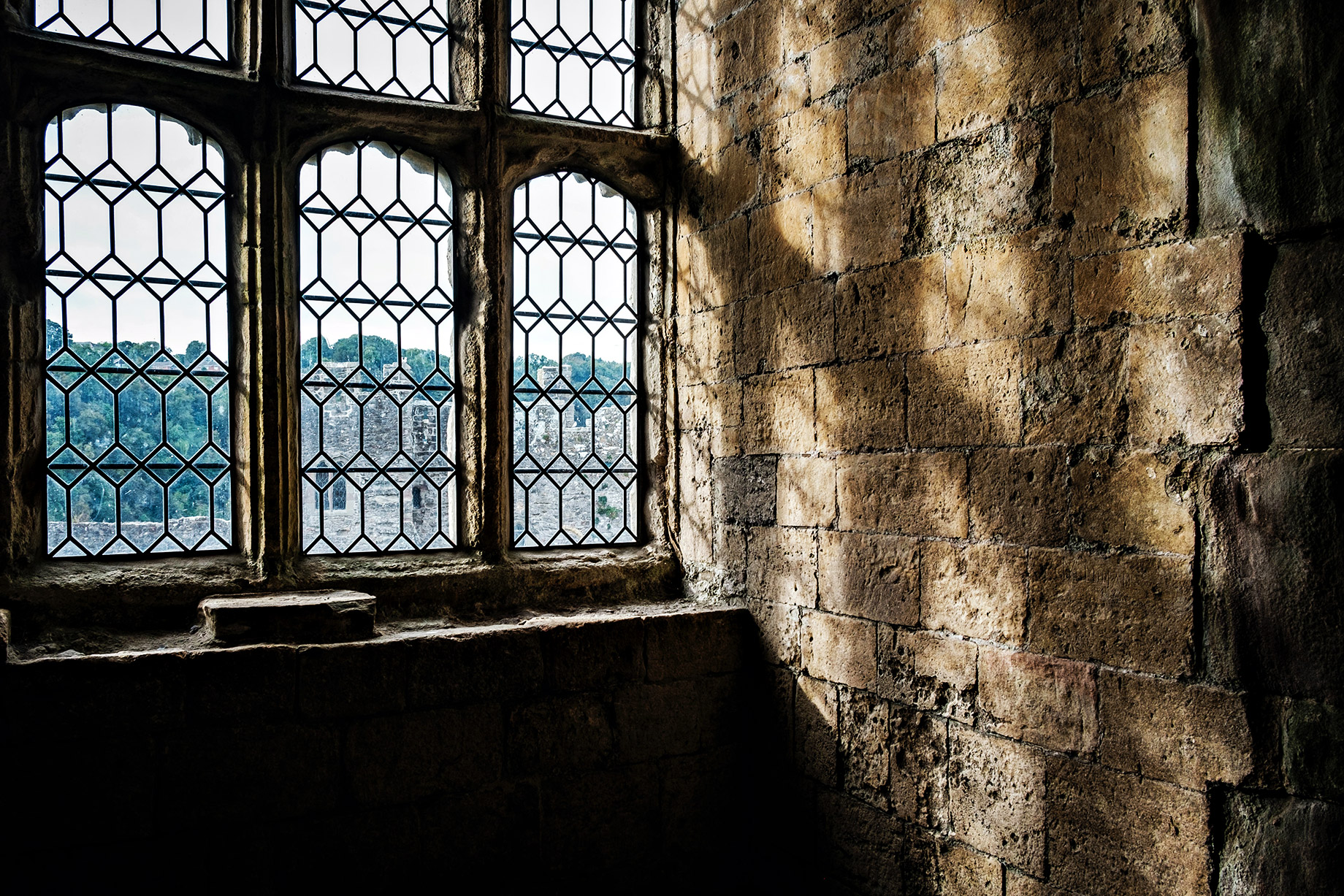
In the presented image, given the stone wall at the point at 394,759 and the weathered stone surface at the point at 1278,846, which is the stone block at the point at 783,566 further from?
the weathered stone surface at the point at 1278,846

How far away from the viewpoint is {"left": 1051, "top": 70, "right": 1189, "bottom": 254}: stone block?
7.37 ft

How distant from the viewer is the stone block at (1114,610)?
2.25m

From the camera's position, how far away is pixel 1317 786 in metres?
2.01

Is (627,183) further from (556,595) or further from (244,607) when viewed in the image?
(244,607)

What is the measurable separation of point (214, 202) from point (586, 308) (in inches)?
60.1

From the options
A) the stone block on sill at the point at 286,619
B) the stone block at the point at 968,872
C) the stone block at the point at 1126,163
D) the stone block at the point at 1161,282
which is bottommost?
the stone block at the point at 968,872

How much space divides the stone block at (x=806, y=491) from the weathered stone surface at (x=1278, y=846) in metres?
1.53

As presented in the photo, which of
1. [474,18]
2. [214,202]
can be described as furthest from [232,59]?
[474,18]

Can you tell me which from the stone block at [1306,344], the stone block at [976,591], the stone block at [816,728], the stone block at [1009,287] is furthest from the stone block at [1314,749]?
the stone block at [816,728]

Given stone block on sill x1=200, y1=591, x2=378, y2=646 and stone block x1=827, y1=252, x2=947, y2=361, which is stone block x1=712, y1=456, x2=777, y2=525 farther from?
stone block on sill x1=200, y1=591, x2=378, y2=646

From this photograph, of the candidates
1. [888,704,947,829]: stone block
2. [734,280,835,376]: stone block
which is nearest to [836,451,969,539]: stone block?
[734,280,835,376]: stone block

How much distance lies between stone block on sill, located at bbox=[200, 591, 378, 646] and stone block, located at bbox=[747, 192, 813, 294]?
191cm

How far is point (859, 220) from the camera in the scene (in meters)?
3.19

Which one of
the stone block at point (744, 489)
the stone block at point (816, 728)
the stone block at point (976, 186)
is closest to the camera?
the stone block at point (976, 186)
